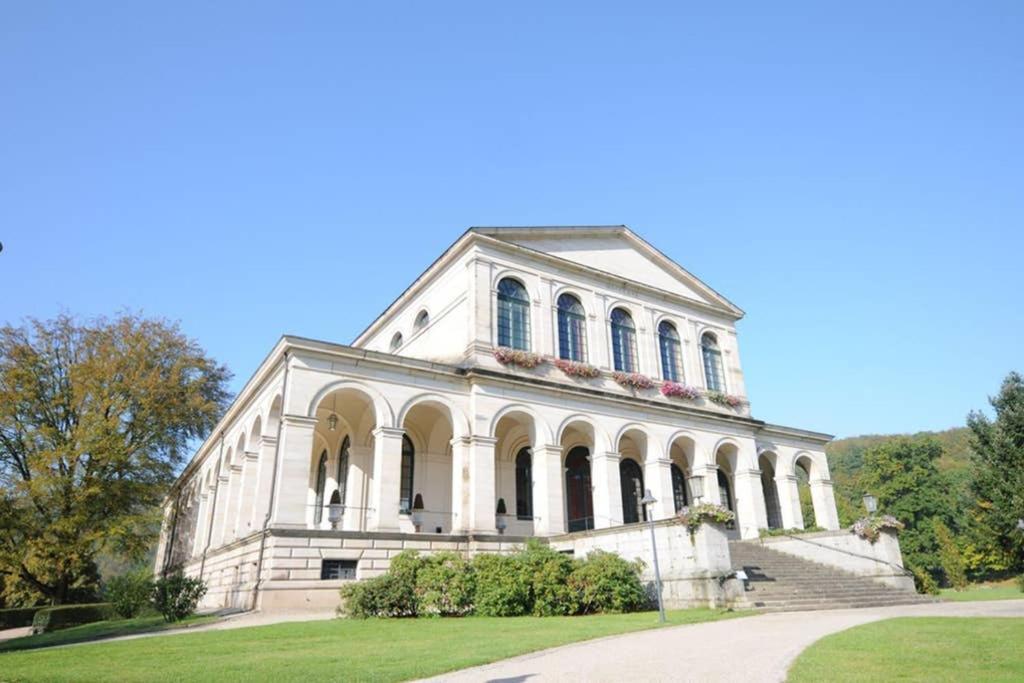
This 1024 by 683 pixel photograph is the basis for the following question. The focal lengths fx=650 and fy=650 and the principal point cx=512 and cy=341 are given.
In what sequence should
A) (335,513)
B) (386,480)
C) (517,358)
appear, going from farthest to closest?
(517,358) → (335,513) → (386,480)

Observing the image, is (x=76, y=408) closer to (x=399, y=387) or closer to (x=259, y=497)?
(x=259, y=497)

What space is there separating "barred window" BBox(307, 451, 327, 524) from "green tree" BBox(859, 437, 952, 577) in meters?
44.6

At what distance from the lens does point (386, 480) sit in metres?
19.3

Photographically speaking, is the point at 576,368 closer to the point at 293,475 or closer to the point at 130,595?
the point at 293,475

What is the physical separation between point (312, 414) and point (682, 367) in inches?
652

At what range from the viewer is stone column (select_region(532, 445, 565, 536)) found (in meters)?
21.6

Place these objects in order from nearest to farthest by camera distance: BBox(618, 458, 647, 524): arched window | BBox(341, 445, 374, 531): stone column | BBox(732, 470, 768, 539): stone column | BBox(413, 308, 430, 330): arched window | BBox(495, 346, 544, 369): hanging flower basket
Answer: BBox(495, 346, 544, 369): hanging flower basket
BBox(341, 445, 374, 531): stone column
BBox(618, 458, 647, 524): arched window
BBox(732, 470, 768, 539): stone column
BBox(413, 308, 430, 330): arched window

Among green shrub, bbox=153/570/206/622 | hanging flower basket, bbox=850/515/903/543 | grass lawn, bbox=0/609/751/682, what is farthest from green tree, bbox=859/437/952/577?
green shrub, bbox=153/570/206/622

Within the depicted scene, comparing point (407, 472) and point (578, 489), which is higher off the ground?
point (407, 472)

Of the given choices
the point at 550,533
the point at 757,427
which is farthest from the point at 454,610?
the point at 757,427

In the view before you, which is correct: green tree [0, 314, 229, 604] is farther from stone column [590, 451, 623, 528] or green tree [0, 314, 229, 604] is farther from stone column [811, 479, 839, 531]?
stone column [811, 479, 839, 531]

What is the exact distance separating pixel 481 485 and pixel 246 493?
28.5 ft

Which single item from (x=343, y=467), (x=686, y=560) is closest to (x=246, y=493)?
(x=343, y=467)

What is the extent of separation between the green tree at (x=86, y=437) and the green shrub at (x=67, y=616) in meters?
1.56
